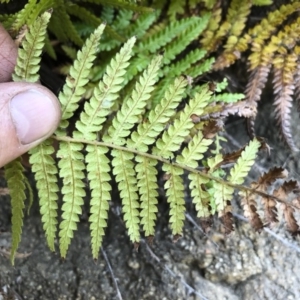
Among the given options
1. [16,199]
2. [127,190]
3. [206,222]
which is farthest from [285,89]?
[16,199]

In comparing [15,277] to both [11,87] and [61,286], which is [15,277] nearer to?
→ [61,286]

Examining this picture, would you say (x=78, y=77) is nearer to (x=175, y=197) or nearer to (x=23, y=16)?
(x=23, y=16)

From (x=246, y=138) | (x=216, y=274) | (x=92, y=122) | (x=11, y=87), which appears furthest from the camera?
(x=246, y=138)

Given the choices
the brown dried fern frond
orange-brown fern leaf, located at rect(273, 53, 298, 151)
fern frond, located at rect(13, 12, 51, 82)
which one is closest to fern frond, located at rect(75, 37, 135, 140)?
fern frond, located at rect(13, 12, 51, 82)

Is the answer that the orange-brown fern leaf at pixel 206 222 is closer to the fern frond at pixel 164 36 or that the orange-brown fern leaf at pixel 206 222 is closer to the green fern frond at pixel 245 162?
the green fern frond at pixel 245 162

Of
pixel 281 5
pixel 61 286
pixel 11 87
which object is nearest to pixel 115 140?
pixel 11 87

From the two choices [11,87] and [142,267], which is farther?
[142,267]
